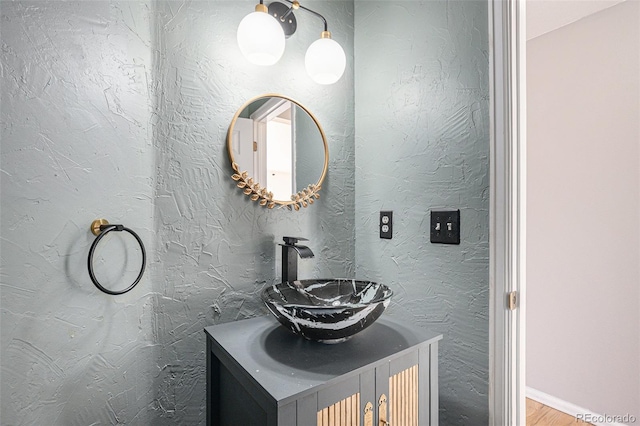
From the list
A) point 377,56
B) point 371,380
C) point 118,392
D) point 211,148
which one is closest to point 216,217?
point 211,148

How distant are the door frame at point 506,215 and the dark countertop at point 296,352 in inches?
9.5

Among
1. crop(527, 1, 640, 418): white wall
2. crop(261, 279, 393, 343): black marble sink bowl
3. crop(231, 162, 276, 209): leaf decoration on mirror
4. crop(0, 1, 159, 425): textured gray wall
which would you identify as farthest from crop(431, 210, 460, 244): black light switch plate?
crop(527, 1, 640, 418): white wall

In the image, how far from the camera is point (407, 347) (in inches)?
35.6

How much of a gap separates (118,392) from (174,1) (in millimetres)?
1201

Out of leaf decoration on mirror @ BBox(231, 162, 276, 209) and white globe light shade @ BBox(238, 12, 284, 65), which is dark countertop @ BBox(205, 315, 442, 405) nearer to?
leaf decoration on mirror @ BBox(231, 162, 276, 209)

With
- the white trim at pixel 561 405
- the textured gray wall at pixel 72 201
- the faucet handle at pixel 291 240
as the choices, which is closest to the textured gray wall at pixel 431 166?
the faucet handle at pixel 291 240

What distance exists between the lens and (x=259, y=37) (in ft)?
3.44

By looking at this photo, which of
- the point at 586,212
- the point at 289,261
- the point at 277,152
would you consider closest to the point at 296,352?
the point at 289,261

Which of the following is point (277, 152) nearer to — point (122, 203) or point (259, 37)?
point (259, 37)

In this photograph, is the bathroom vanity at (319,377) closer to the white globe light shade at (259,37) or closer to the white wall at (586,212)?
the white globe light shade at (259,37)

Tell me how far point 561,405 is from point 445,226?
5.70ft

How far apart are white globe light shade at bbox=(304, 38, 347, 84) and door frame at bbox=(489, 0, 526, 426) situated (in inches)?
20.4

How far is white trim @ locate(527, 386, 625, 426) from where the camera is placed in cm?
184

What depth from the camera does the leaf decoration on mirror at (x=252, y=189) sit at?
114 centimetres
